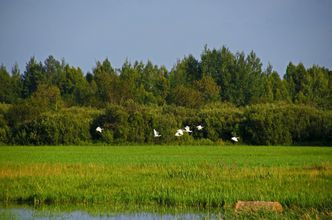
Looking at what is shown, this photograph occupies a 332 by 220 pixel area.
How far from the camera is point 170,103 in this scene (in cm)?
9694

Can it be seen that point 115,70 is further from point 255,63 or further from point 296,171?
point 296,171

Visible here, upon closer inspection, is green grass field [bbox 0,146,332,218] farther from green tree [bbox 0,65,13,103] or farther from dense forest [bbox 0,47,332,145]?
green tree [bbox 0,65,13,103]

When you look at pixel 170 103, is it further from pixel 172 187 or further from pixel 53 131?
pixel 172 187

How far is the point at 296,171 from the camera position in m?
29.1

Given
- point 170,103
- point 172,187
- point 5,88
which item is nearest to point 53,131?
point 170,103

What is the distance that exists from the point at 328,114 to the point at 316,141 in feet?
10.8

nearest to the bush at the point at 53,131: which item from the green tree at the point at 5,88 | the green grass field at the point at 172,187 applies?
the green tree at the point at 5,88

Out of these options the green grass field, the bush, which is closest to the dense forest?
the bush

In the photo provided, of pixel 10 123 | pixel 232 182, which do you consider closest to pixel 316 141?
pixel 10 123

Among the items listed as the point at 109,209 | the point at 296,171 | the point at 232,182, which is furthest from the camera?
the point at 296,171

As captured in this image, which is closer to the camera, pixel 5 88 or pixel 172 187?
pixel 172 187

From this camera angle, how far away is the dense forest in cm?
6912

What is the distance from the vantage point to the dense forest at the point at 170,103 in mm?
69125

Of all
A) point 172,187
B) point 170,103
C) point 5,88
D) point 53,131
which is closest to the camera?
point 172,187
